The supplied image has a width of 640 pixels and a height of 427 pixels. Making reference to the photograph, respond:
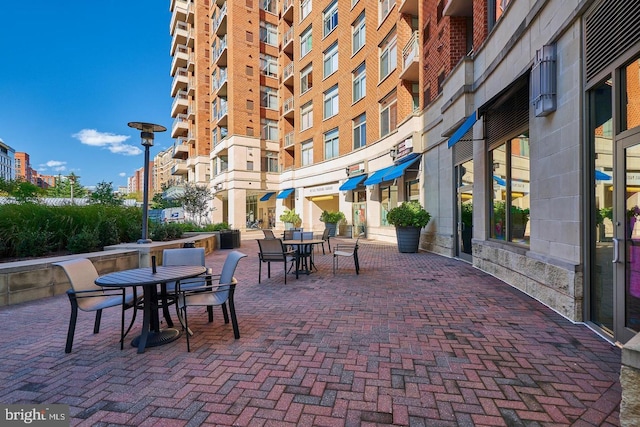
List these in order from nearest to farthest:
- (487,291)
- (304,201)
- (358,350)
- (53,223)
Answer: (358,350) < (487,291) < (53,223) < (304,201)

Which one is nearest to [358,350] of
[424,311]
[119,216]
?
[424,311]

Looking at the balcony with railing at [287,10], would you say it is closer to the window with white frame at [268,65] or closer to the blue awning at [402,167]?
the window with white frame at [268,65]

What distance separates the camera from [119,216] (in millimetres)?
9359

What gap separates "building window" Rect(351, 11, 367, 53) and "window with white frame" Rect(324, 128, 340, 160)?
5.08 m

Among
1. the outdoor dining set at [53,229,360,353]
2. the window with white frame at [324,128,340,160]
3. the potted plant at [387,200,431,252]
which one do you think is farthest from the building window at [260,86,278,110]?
the outdoor dining set at [53,229,360,353]

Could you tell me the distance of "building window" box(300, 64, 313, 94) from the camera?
964 inches

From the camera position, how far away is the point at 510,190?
6824mm

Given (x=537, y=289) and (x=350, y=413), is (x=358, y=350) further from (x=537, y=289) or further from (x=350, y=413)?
(x=537, y=289)

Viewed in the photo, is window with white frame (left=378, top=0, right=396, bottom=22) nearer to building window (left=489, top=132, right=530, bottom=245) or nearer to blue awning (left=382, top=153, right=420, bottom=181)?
blue awning (left=382, top=153, right=420, bottom=181)

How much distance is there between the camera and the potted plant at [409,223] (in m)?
11.2

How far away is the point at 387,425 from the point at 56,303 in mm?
5900

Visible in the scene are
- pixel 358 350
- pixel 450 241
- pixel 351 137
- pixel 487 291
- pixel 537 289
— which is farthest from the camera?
pixel 351 137

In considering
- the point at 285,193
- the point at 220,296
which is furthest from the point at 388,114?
the point at 220,296

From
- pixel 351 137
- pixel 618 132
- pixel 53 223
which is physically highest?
pixel 351 137
